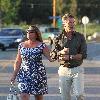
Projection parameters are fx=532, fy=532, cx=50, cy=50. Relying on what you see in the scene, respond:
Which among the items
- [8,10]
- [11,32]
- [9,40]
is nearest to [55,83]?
[9,40]

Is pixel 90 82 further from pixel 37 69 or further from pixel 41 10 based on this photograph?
pixel 41 10

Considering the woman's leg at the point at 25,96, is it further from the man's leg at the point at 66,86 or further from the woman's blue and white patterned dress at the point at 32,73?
the man's leg at the point at 66,86

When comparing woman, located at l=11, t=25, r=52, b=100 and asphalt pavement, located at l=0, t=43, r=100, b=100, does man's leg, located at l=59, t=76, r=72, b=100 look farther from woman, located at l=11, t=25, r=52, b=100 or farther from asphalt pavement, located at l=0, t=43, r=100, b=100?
asphalt pavement, located at l=0, t=43, r=100, b=100

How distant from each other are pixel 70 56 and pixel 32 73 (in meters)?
0.67

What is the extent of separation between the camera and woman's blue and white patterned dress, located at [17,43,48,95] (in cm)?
852

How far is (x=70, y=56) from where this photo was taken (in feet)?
27.8

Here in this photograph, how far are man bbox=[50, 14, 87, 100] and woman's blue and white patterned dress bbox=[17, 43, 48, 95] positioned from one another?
0.33m

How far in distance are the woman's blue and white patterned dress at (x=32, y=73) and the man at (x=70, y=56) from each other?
0.33 metres

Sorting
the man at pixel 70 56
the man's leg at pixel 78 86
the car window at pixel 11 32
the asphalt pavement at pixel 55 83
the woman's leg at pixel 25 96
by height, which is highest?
the man at pixel 70 56

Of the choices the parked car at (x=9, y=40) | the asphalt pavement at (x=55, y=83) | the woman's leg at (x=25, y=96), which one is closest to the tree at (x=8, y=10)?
the parked car at (x=9, y=40)

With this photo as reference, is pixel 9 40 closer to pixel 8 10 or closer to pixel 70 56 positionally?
pixel 70 56

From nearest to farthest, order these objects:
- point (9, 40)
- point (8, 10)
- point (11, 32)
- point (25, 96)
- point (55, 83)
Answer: point (25, 96) < point (55, 83) < point (9, 40) < point (11, 32) < point (8, 10)

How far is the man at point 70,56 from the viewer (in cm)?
849

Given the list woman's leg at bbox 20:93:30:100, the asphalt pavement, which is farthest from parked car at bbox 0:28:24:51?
woman's leg at bbox 20:93:30:100
